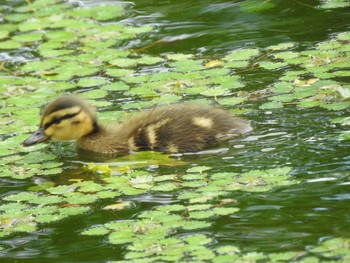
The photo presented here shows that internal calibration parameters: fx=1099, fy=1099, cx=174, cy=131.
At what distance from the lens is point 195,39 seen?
8.54 m

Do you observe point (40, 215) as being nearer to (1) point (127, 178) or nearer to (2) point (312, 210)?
(1) point (127, 178)

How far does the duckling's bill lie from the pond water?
0.32 ft

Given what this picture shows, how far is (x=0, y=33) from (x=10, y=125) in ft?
7.77

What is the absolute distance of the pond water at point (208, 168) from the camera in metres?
4.93

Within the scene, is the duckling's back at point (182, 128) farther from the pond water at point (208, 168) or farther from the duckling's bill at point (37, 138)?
the duckling's bill at point (37, 138)

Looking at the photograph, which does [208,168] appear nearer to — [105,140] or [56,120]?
[105,140]

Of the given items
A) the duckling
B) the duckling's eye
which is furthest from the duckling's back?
the duckling's eye

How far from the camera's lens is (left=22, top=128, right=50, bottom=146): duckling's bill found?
656 cm

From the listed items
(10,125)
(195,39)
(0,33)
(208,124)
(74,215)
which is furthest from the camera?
(0,33)

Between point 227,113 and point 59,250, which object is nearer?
point 59,250

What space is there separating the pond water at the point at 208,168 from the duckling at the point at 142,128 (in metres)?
0.11

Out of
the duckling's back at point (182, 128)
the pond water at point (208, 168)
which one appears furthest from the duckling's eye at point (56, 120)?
the duckling's back at point (182, 128)

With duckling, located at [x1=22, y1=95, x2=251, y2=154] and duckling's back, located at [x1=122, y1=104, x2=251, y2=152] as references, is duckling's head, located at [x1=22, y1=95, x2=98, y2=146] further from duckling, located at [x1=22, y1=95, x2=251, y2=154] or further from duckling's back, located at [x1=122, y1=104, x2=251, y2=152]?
duckling's back, located at [x1=122, y1=104, x2=251, y2=152]

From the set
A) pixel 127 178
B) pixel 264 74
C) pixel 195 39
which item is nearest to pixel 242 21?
pixel 195 39
